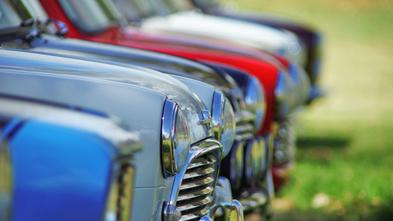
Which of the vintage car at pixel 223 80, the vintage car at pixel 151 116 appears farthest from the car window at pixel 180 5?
the vintage car at pixel 151 116

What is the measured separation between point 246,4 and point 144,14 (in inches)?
809

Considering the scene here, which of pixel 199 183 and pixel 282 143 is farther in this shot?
pixel 282 143

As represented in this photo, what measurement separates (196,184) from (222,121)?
0.57 m

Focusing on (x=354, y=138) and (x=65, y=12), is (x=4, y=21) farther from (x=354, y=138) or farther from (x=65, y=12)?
(x=354, y=138)

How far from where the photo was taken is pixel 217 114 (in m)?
4.58

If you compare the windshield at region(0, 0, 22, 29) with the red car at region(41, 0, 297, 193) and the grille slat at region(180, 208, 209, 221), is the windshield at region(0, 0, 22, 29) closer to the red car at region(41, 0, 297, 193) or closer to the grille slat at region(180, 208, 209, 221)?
the red car at region(41, 0, 297, 193)

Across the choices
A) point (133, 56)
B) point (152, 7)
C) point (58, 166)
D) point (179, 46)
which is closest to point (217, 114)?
point (133, 56)

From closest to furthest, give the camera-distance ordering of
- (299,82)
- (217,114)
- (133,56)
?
(217,114)
(133,56)
(299,82)

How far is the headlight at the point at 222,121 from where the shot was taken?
452 centimetres

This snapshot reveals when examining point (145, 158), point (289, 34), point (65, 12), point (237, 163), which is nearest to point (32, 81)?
point (145, 158)

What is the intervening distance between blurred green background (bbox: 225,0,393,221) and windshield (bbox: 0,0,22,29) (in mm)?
2580

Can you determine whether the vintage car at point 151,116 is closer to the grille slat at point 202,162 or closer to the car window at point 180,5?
the grille slat at point 202,162

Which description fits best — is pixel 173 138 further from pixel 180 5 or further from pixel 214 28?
pixel 180 5

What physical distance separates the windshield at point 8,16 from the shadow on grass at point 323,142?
641 cm
